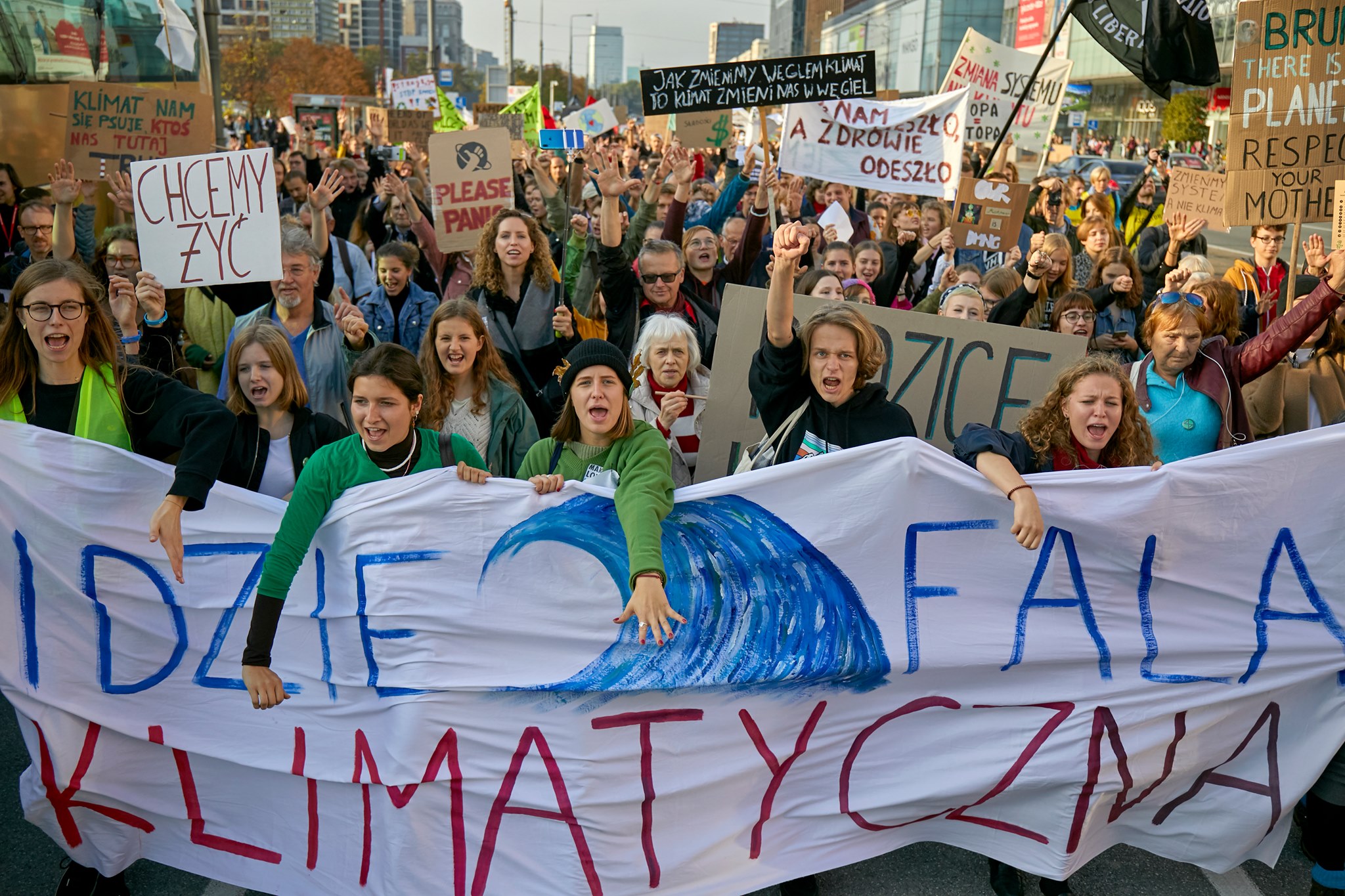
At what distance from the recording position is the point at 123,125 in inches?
264

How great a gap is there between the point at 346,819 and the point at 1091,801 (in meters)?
2.03

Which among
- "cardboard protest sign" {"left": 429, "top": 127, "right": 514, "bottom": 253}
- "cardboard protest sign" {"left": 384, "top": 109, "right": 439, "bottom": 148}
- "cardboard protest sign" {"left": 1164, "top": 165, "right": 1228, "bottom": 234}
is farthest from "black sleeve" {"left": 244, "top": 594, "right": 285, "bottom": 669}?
"cardboard protest sign" {"left": 384, "top": 109, "right": 439, "bottom": 148}

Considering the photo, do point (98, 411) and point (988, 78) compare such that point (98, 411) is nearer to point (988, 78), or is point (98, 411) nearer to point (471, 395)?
point (471, 395)

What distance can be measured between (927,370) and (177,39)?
8.13 metres

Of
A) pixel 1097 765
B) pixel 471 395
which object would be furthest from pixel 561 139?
pixel 1097 765

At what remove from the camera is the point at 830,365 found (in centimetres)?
339

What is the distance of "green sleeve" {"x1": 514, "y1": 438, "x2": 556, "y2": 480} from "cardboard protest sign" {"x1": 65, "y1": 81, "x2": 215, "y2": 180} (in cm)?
434

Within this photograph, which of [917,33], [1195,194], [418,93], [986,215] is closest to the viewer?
[1195,194]

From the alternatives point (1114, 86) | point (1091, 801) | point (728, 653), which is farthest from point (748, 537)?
point (1114, 86)

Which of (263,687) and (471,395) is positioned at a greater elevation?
(471,395)

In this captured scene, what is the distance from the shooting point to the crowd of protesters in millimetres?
3207

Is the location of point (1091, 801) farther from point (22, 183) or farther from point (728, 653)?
point (22, 183)

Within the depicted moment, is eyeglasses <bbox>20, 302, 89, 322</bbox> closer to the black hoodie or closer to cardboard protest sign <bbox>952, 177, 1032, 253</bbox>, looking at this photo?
the black hoodie

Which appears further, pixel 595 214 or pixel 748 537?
pixel 595 214
